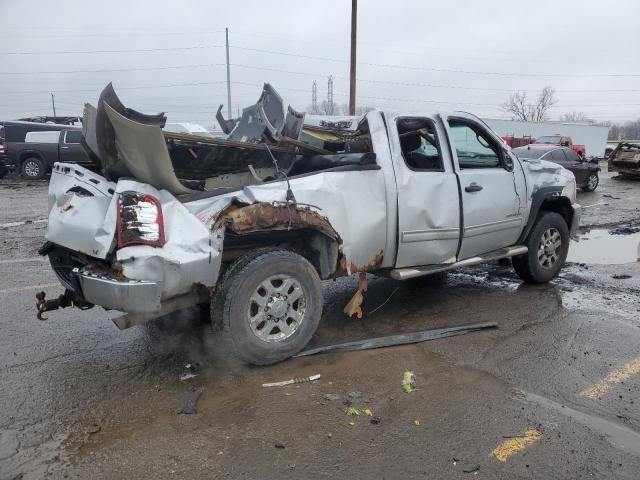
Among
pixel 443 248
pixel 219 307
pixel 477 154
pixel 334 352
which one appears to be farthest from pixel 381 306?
pixel 219 307

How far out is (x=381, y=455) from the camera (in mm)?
2830

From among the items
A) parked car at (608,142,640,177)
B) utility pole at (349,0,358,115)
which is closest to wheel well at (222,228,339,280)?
utility pole at (349,0,358,115)

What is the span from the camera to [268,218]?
3.65 m

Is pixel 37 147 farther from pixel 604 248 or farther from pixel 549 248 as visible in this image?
pixel 549 248

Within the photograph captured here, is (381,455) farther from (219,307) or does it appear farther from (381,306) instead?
(381,306)

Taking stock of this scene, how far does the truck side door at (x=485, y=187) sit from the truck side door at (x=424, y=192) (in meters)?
0.15

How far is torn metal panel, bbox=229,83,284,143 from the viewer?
435 cm

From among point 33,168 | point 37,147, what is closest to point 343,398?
point 37,147

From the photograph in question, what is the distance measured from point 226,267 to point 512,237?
10.5 feet

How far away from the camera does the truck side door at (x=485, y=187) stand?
4902 millimetres

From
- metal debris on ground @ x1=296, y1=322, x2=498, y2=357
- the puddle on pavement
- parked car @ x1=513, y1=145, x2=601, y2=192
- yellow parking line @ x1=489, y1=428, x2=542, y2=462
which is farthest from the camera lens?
parked car @ x1=513, y1=145, x2=601, y2=192

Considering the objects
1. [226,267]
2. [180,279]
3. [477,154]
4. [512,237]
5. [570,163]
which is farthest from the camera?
[570,163]

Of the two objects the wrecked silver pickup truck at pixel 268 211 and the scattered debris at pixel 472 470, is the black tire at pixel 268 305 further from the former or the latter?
the scattered debris at pixel 472 470

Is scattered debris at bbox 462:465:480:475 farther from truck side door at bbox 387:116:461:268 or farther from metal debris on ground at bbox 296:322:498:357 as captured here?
truck side door at bbox 387:116:461:268
